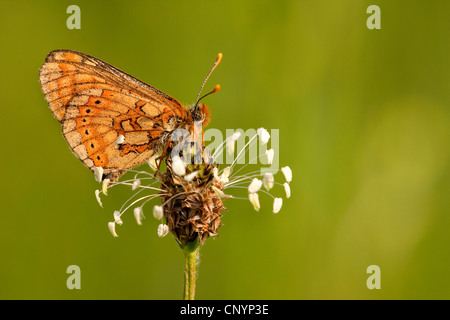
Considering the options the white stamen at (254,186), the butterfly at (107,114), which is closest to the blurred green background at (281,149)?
the butterfly at (107,114)

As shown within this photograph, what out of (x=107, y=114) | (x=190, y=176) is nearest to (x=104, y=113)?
(x=107, y=114)

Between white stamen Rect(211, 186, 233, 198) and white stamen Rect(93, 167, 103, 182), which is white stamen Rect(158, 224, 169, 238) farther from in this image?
white stamen Rect(93, 167, 103, 182)

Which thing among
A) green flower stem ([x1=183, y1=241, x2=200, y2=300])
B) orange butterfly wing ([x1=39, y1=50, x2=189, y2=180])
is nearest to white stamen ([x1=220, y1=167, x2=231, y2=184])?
green flower stem ([x1=183, y1=241, x2=200, y2=300])

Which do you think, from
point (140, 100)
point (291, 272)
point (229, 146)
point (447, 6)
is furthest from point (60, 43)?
point (447, 6)

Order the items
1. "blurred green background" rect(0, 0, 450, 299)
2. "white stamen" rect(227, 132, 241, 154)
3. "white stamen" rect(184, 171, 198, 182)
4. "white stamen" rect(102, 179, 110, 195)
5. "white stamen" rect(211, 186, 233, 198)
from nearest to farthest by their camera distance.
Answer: "white stamen" rect(184, 171, 198, 182) → "white stamen" rect(211, 186, 233, 198) → "white stamen" rect(227, 132, 241, 154) → "white stamen" rect(102, 179, 110, 195) → "blurred green background" rect(0, 0, 450, 299)

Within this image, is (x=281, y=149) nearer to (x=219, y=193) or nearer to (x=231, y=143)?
(x=231, y=143)

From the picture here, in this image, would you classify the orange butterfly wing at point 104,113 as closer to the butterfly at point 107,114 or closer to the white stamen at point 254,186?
the butterfly at point 107,114
